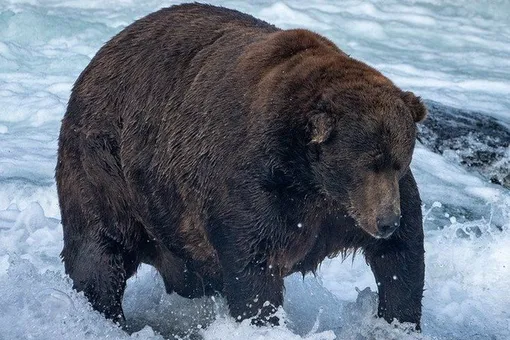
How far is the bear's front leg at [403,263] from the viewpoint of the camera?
520 centimetres

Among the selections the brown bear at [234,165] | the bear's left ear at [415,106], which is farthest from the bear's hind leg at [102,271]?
the bear's left ear at [415,106]

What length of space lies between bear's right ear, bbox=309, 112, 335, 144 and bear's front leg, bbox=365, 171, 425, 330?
576 mm

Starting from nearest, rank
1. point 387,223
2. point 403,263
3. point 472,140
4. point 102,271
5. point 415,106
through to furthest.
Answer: point 387,223 < point 415,106 < point 403,263 < point 102,271 < point 472,140

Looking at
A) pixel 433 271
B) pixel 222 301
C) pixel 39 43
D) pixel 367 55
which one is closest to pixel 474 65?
pixel 367 55

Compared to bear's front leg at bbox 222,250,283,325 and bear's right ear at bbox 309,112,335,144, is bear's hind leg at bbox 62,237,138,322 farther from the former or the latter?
bear's right ear at bbox 309,112,335,144

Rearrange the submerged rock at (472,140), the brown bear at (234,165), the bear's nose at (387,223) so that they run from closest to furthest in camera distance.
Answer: the bear's nose at (387,223) → the brown bear at (234,165) → the submerged rock at (472,140)

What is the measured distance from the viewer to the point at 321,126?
4.75 m

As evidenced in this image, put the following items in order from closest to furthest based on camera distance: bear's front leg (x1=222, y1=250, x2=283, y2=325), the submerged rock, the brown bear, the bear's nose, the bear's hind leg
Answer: the bear's nose, the brown bear, bear's front leg (x1=222, y1=250, x2=283, y2=325), the bear's hind leg, the submerged rock

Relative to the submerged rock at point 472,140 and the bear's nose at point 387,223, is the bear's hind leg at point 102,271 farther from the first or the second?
the submerged rock at point 472,140

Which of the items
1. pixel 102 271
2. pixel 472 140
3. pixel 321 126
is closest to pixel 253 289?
pixel 321 126

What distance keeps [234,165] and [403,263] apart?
1.01m

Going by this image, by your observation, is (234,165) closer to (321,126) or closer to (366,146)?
(321,126)

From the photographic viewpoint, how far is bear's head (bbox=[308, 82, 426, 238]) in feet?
15.5

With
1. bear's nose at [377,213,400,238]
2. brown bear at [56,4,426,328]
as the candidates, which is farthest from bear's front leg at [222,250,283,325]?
bear's nose at [377,213,400,238]
